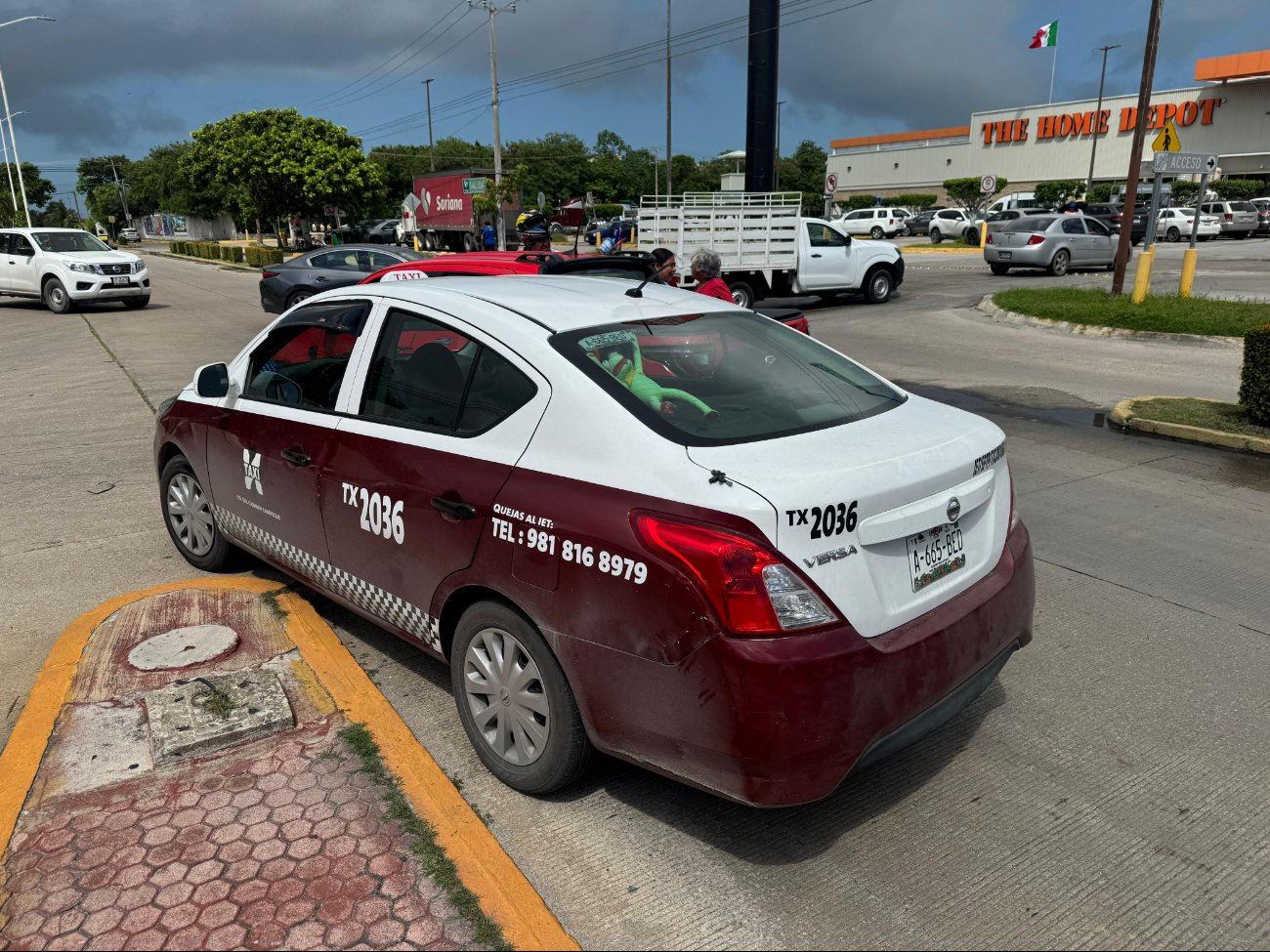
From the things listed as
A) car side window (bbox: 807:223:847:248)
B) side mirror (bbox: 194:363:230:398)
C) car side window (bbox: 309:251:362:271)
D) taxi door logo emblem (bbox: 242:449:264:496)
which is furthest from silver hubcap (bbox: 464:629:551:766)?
car side window (bbox: 807:223:847:248)

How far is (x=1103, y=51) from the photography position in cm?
6209

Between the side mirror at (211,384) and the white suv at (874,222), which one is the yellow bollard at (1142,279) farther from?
the white suv at (874,222)

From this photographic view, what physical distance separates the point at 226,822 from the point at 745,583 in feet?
6.15

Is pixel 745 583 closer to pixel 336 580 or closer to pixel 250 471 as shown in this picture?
pixel 336 580

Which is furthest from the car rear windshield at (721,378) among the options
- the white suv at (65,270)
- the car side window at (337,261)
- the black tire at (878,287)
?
the white suv at (65,270)

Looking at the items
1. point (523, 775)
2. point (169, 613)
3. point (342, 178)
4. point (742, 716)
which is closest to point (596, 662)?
point (742, 716)

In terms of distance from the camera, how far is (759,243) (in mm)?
18250

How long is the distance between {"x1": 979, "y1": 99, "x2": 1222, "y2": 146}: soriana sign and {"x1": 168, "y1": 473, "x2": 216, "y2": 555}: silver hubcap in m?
59.4

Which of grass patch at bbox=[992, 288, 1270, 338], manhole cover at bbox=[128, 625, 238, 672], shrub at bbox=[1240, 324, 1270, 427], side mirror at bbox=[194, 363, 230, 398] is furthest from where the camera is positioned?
grass patch at bbox=[992, 288, 1270, 338]

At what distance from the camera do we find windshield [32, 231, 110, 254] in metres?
21.3

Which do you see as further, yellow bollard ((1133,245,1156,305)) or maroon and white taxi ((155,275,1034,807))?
yellow bollard ((1133,245,1156,305))

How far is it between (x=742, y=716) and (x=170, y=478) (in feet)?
13.0

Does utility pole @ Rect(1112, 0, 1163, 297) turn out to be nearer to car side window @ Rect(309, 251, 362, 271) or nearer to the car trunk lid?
car side window @ Rect(309, 251, 362, 271)

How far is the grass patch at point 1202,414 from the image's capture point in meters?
8.05
